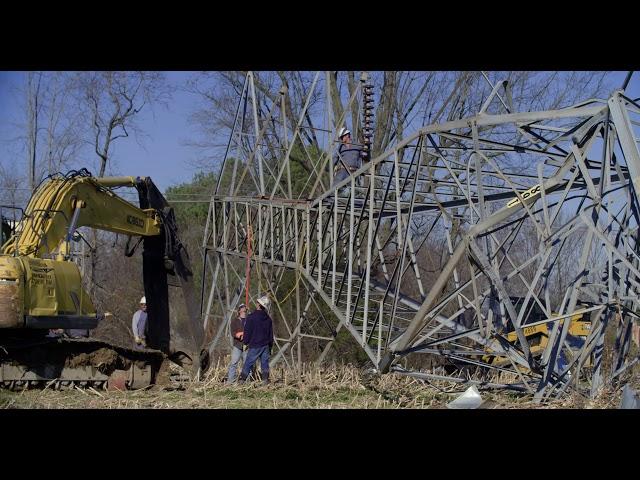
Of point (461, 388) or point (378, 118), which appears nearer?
point (461, 388)

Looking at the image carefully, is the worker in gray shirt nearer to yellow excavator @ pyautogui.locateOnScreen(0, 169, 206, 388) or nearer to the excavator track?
yellow excavator @ pyautogui.locateOnScreen(0, 169, 206, 388)

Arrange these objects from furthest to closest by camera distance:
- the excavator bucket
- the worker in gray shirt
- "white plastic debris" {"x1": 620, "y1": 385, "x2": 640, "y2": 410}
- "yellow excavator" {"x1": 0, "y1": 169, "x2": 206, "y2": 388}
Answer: the worker in gray shirt < the excavator bucket < "yellow excavator" {"x1": 0, "y1": 169, "x2": 206, "y2": 388} < "white plastic debris" {"x1": 620, "y1": 385, "x2": 640, "y2": 410}

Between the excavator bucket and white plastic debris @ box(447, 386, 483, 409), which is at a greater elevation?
the excavator bucket

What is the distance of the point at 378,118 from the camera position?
104 ft

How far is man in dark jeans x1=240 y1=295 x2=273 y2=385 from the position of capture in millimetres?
15688

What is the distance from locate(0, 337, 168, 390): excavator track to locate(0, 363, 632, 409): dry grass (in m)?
0.20

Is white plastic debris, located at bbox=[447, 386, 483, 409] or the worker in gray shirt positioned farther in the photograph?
the worker in gray shirt

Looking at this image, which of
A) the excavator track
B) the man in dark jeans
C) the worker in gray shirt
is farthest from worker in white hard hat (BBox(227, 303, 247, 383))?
the worker in gray shirt

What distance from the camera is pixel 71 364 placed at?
43.7ft

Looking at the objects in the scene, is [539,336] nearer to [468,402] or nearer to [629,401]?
[468,402]

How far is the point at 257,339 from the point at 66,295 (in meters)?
4.25

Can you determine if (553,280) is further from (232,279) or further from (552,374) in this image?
(552,374)
